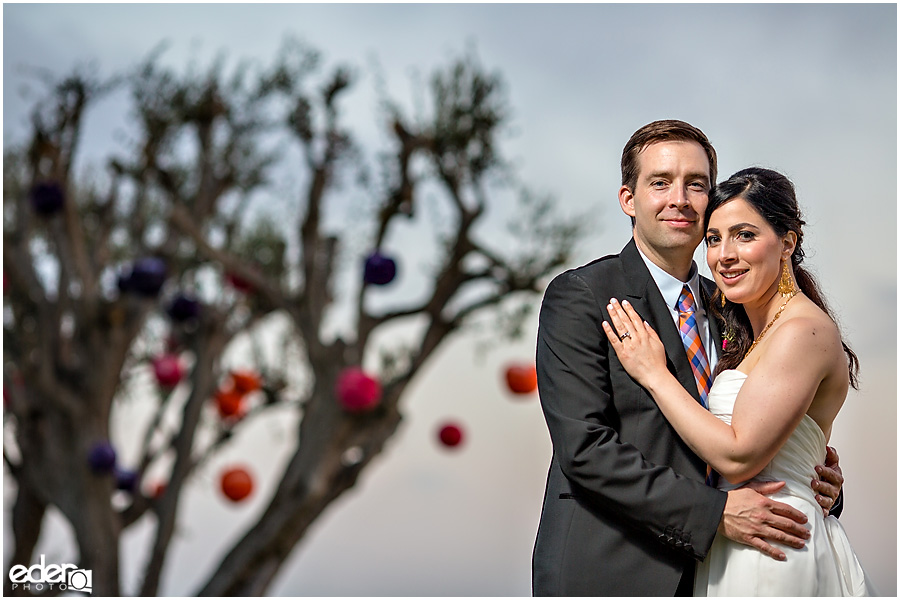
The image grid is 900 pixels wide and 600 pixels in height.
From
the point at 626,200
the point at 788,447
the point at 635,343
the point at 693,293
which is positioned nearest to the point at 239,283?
the point at 626,200

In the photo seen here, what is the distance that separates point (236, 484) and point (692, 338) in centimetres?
459

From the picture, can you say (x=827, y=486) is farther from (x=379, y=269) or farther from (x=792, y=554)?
(x=379, y=269)

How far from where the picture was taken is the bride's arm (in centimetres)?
207

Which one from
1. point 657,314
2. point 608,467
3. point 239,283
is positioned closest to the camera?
point 608,467

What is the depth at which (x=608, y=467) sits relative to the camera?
2072 millimetres

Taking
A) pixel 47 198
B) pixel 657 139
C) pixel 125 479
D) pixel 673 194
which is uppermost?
pixel 47 198

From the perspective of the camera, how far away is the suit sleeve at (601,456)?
2061mm

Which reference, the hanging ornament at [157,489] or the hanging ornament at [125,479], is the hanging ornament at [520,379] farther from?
the hanging ornament at [125,479]

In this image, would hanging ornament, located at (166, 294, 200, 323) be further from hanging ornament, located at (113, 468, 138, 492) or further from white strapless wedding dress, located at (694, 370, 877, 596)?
white strapless wedding dress, located at (694, 370, 877, 596)

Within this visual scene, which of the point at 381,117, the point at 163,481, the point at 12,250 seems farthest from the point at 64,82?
the point at 163,481

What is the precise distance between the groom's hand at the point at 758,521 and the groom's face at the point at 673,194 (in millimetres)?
661

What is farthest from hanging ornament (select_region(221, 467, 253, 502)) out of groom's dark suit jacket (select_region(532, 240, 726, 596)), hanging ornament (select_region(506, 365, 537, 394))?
groom's dark suit jacket (select_region(532, 240, 726, 596))

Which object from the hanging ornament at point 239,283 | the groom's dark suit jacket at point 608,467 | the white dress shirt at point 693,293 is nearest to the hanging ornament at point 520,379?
the hanging ornament at point 239,283

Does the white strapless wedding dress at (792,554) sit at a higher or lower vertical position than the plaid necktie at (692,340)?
lower
